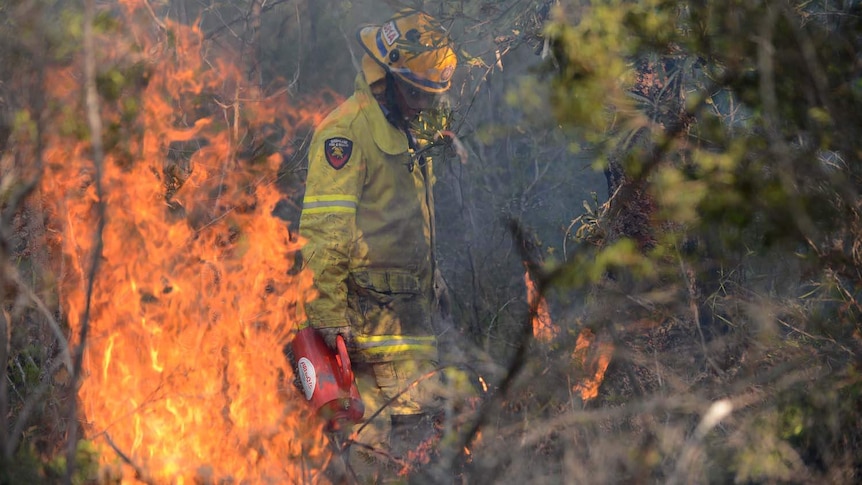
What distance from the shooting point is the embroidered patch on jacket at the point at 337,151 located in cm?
532

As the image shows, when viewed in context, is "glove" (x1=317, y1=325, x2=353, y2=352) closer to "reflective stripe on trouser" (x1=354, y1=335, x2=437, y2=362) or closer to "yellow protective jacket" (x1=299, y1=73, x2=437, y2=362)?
"yellow protective jacket" (x1=299, y1=73, x2=437, y2=362)

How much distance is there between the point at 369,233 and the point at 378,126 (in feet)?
2.19

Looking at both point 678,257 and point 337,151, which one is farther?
point 337,151

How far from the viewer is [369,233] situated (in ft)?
18.3

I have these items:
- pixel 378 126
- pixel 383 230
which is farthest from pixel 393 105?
pixel 383 230

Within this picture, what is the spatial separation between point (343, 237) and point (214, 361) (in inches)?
39.9

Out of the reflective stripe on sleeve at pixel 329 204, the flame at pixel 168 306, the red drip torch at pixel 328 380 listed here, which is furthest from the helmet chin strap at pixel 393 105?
the red drip torch at pixel 328 380

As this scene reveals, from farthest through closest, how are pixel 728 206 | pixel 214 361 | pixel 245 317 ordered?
pixel 245 317 → pixel 214 361 → pixel 728 206

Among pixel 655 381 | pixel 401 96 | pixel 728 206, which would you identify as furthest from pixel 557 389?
pixel 401 96

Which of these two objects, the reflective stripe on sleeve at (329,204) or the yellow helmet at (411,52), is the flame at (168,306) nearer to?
the reflective stripe on sleeve at (329,204)

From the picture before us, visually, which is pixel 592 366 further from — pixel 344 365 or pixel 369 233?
pixel 369 233

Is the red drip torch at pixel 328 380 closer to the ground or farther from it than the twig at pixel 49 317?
closer to the ground

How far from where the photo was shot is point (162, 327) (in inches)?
182

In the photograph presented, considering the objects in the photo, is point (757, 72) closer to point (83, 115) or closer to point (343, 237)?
point (343, 237)
